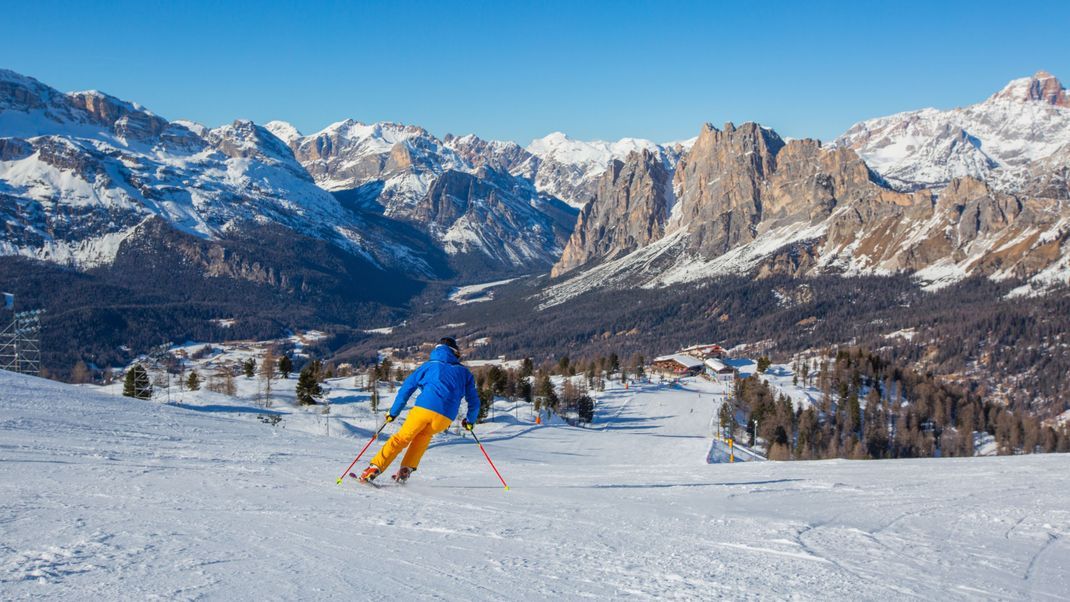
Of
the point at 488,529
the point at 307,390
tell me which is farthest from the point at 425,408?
the point at 307,390

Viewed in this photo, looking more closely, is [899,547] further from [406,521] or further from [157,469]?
[157,469]

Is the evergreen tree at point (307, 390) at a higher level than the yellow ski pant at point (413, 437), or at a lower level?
lower

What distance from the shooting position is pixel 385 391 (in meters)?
84.1

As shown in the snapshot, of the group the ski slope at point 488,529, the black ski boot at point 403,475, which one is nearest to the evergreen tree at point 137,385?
the ski slope at point 488,529

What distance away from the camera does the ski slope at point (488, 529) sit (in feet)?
26.5

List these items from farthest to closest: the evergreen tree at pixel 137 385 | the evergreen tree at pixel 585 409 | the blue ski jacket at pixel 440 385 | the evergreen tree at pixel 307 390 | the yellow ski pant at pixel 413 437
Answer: the evergreen tree at pixel 585 409
the evergreen tree at pixel 307 390
the evergreen tree at pixel 137 385
the blue ski jacket at pixel 440 385
the yellow ski pant at pixel 413 437

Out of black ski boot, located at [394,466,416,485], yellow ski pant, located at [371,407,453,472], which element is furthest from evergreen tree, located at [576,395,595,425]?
yellow ski pant, located at [371,407,453,472]

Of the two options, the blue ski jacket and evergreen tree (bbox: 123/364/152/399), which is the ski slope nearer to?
the blue ski jacket

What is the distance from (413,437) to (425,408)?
62 centimetres

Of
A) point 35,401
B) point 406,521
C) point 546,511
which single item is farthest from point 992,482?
point 35,401

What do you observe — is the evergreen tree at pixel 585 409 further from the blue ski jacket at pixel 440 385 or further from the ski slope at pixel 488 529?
the blue ski jacket at pixel 440 385

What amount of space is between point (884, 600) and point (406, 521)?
6499mm

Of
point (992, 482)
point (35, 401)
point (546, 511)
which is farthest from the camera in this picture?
point (35, 401)

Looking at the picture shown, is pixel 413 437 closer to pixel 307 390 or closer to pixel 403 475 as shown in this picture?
pixel 403 475
